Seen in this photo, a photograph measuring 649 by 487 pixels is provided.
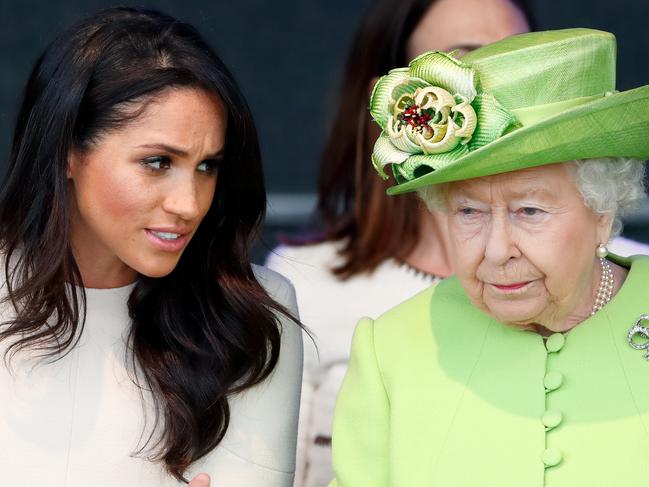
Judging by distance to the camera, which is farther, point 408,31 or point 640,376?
point 408,31

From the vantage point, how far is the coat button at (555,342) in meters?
3.11

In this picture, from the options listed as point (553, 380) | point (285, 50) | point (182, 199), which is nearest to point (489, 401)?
point (553, 380)

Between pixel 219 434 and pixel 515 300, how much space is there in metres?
0.92

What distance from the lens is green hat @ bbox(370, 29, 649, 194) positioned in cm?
288

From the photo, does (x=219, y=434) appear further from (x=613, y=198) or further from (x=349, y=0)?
(x=349, y=0)

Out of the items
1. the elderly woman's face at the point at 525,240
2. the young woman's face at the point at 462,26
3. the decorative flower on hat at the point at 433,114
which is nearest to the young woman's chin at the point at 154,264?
the decorative flower on hat at the point at 433,114

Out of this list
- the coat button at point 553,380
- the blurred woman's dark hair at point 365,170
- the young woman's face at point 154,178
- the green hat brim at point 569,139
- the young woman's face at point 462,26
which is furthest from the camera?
the blurred woman's dark hair at point 365,170

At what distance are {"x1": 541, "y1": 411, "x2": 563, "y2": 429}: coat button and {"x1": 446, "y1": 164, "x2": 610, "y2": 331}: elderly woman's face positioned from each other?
20 cm

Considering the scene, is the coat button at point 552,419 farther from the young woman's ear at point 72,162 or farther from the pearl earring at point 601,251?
the young woman's ear at point 72,162

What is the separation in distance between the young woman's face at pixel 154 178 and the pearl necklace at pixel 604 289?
916 mm

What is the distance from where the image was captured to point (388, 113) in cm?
308

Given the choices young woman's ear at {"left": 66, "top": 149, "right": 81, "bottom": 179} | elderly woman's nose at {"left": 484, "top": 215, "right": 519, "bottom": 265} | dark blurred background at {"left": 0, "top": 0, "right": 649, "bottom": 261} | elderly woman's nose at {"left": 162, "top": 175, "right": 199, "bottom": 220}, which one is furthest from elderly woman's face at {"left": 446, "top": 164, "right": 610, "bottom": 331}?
dark blurred background at {"left": 0, "top": 0, "right": 649, "bottom": 261}

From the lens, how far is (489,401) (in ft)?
10.3

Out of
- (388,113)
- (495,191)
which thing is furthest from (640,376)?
(388,113)
